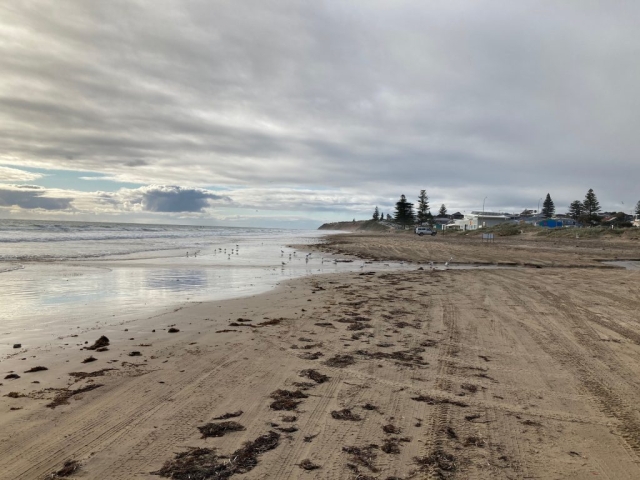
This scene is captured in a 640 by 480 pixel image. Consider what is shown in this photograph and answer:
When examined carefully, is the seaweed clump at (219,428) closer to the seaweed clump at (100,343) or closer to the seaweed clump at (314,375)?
the seaweed clump at (314,375)

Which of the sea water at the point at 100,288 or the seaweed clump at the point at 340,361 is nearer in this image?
the seaweed clump at the point at 340,361

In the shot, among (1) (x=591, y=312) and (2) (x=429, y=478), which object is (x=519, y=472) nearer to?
(2) (x=429, y=478)

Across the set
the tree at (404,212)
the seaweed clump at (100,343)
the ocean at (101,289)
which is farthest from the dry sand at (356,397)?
the tree at (404,212)

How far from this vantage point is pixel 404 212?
114062 millimetres

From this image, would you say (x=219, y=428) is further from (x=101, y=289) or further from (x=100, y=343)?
(x=101, y=289)

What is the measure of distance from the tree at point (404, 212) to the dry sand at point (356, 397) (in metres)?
108

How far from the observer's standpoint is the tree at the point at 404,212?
114 m

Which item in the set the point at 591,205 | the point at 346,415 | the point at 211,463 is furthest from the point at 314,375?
the point at 591,205

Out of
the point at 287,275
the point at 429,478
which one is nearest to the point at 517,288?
the point at 287,275

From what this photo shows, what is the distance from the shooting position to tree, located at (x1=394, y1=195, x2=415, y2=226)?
11406 centimetres

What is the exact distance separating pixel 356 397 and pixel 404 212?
113 metres

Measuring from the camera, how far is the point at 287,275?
52.9 feet

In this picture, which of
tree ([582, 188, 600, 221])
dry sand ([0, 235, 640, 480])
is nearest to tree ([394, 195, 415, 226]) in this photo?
tree ([582, 188, 600, 221])

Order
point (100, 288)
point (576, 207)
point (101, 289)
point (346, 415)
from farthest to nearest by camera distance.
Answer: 1. point (576, 207)
2. point (100, 288)
3. point (101, 289)
4. point (346, 415)
